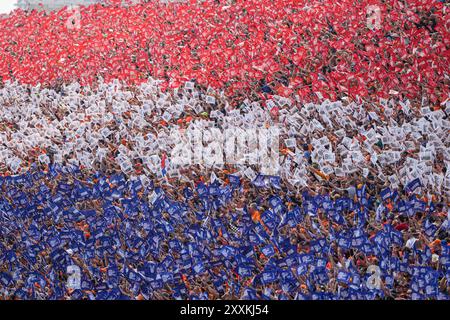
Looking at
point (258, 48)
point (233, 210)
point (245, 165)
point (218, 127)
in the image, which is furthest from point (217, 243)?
point (258, 48)

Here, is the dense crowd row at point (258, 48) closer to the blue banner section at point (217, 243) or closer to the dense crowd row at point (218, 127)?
the dense crowd row at point (218, 127)

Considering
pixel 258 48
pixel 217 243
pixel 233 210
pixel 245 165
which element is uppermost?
pixel 258 48

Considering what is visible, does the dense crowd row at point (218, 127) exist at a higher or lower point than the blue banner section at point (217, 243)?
higher

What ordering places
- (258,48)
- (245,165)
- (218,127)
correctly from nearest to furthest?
1. (245,165)
2. (218,127)
3. (258,48)

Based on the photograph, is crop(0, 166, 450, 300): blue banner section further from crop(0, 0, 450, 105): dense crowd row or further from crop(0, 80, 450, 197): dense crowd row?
crop(0, 0, 450, 105): dense crowd row

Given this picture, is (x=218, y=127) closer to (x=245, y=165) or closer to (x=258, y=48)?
(x=245, y=165)

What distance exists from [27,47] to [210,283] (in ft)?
14.3

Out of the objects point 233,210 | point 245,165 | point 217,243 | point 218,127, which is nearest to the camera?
point 217,243

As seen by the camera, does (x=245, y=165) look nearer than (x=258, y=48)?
Yes

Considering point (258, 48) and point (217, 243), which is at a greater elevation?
point (258, 48)

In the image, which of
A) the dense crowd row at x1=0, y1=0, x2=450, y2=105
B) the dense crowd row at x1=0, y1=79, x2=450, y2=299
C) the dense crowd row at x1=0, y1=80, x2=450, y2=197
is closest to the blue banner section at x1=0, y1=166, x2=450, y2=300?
the dense crowd row at x1=0, y1=79, x2=450, y2=299

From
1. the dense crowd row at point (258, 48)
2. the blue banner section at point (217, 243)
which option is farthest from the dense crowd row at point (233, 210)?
the dense crowd row at point (258, 48)

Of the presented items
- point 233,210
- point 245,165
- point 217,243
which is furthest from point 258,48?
point 217,243

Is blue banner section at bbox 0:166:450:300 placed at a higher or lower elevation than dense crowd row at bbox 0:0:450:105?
lower
